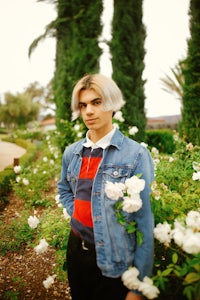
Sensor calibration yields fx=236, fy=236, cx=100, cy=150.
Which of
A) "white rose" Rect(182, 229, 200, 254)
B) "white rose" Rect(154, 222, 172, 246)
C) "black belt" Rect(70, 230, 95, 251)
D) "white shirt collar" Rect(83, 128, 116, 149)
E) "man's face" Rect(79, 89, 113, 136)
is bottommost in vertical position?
"black belt" Rect(70, 230, 95, 251)

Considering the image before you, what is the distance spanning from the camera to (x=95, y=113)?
1541mm

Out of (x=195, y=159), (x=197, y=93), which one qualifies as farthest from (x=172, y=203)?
(x=197, y=93)

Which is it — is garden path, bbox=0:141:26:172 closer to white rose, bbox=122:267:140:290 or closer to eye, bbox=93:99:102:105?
eye, bbox=93:99:102:105

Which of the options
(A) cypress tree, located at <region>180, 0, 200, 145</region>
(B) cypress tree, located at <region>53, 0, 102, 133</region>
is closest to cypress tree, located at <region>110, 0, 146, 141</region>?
(B) cypress tree, located at <region>53, 0, 102, 133</region>

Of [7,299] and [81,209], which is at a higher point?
[81,209]

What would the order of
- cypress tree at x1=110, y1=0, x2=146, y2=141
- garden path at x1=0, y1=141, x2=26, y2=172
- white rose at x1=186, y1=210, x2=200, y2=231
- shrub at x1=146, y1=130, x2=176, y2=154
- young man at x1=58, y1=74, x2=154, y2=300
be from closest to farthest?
white rose at x1=186, y1=210, x2=200, y2=231
young man at x1=58, y1=74, x2=154, y2=300
cypress tree at x1=110, y1=0, x2=146, y2=141
garden path at x1=0, y1=141, x2=26, y2=172
shrub at x1=146, y1=130, x2=176, y2=154

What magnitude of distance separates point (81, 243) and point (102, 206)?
13.3 inches

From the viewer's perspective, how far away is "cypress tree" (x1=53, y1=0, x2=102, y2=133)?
732 cm

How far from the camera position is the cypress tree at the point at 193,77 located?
6848mm

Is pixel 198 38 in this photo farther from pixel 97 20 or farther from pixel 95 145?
pixel 95 145

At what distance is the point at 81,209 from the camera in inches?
62.0

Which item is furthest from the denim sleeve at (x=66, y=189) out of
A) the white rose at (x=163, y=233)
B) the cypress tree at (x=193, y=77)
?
the cypress tree at (x=193, y=77)

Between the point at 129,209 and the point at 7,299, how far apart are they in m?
2.16

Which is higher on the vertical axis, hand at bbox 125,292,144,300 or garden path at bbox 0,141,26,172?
hand at bbox 125,292,144,300
